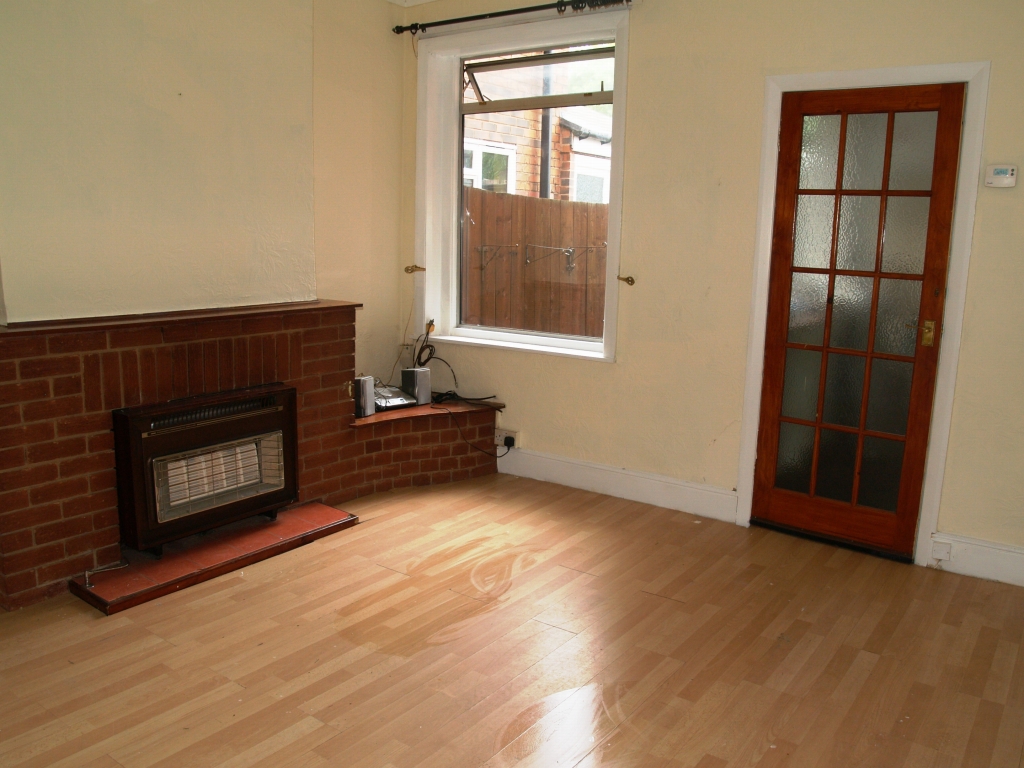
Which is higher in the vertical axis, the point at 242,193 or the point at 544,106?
the point at 544,106

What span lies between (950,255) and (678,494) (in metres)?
1.65

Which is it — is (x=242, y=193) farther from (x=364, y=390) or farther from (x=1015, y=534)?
(x=1015, y=534)

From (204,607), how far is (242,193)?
1805mm

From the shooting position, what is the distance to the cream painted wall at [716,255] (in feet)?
10.8

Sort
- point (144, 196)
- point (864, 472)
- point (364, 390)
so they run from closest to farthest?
point (144, 196)
point (864, 472)
point (364, 390)

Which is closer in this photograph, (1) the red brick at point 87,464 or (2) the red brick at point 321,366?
(1) the red brick at point 87,464

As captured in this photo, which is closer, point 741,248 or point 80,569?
point 80,569

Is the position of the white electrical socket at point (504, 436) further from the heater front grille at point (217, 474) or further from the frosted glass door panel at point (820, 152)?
the frosted glass door panel at point (820, 152)

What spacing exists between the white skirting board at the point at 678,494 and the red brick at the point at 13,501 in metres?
2.47

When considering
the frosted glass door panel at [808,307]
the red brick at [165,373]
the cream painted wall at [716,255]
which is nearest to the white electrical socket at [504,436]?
the cream painted wall at [716,255]

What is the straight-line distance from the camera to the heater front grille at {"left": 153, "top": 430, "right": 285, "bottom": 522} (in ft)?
10.9

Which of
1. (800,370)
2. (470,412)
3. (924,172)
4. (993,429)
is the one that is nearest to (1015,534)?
(993,429)

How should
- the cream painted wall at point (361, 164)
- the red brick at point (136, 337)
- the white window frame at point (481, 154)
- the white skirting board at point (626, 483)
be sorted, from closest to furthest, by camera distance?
the red brick at point (136, 337) → the white skirting board at point (626, 483) → the cream painted wall at point (361, 164) → the white window frame at point (481, 154)

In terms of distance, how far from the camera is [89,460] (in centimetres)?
315
